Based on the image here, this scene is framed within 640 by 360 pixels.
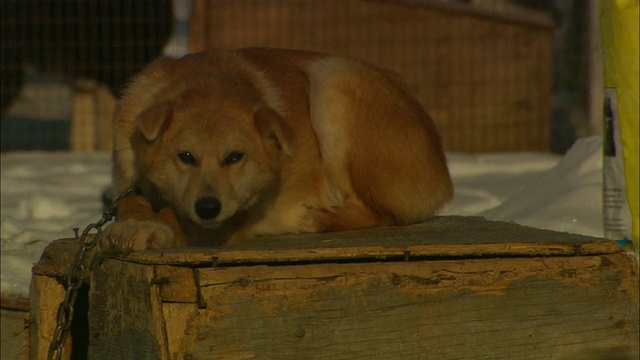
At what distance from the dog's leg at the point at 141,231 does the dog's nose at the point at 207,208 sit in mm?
127

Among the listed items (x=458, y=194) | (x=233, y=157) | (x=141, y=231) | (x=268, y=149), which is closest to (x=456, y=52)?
(x=458, y=194)

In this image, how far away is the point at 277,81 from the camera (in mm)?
3988

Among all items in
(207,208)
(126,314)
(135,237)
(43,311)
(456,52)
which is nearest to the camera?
(126,314)

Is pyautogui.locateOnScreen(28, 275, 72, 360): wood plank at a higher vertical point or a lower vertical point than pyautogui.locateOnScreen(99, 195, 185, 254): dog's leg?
lower

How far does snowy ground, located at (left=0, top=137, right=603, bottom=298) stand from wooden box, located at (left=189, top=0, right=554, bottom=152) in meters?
0.38

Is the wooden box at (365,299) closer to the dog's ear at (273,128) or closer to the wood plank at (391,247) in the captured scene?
the wood plank at (391,247)

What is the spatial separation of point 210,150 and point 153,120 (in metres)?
0.21

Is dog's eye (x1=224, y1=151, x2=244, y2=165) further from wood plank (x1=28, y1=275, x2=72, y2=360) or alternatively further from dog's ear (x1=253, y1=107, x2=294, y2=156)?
wood plank (x1=28, y1=275, x2=72, y2=360)

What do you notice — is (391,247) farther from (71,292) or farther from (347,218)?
(71,292)

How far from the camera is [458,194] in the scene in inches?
253

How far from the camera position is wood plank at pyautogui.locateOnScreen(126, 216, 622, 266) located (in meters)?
2.93

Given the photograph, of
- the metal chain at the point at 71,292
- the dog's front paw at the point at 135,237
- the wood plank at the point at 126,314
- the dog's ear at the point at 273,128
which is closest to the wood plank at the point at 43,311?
the metal chain at the point at 71,292

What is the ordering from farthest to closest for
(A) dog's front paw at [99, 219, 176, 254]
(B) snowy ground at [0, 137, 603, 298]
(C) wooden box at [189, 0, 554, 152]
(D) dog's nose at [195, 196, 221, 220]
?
(C) wooden box at [189, 0, 554, 152] < (B) snowy ground at [0, 137, 603, 298] < (D) dog's nose at [195, 196, 221, 220] < (A) dog's front paw at [99, 219, 176, 254]

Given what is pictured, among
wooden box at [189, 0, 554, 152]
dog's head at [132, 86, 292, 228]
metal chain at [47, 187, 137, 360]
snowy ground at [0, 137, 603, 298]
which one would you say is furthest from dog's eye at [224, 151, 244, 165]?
wooden box at [189, 0, 554, 152]
